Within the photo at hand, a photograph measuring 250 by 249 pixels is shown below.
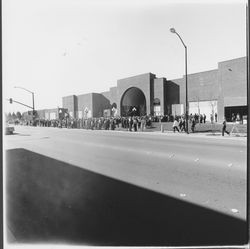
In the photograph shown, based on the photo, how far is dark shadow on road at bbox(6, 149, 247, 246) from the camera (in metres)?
3.43

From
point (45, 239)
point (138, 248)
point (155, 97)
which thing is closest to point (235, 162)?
point (138, 248)

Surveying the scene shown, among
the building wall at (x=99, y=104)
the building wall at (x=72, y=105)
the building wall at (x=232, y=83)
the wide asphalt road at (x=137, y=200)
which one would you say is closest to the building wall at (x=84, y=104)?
the building wall at (x=72, y=105)

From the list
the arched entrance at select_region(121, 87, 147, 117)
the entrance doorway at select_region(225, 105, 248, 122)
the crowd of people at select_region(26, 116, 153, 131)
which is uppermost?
the arched entrance at select_region(121, 87, 147, 117)

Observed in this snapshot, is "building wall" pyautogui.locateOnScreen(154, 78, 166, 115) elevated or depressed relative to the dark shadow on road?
elevated

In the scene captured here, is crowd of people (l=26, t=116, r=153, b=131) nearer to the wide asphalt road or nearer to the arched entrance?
the arched entrance

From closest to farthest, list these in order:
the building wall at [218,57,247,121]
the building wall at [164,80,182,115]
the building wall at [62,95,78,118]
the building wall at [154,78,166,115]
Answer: the building wall at [218,57,247,121] < the building wall at [154,78,166,115] < the building wall at [164,80,182,115] < the building wall at [62,95,78,118]

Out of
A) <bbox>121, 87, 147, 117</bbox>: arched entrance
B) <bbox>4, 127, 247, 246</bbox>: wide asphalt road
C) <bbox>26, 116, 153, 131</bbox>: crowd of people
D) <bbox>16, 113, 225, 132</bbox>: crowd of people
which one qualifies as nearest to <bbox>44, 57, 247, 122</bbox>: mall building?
<bbox>121, 87, 147, 117</bbox>: arched entrance

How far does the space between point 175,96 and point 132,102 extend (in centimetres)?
997

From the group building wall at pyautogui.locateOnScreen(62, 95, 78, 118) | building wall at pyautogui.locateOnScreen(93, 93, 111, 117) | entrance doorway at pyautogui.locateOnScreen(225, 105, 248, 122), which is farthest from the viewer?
building wall at pyautogui.locateOnScreen(62, 95, 78, 118)

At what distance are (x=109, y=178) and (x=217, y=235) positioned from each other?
3068 millimetres

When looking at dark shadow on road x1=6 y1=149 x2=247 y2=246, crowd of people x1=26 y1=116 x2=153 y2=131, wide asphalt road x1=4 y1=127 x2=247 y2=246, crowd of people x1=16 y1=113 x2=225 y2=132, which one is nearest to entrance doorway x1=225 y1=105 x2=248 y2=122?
crowd of people x1=16 y1=113 x2=225 y2=132

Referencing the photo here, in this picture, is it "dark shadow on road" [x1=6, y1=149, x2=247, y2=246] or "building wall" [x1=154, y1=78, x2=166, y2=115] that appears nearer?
"dark shadow on road" [x1=6, y1=149, x2=247, y2=246]

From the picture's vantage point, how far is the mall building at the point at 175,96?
1159 inches

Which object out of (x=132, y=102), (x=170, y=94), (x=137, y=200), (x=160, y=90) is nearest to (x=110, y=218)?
(x=137, y=200)
